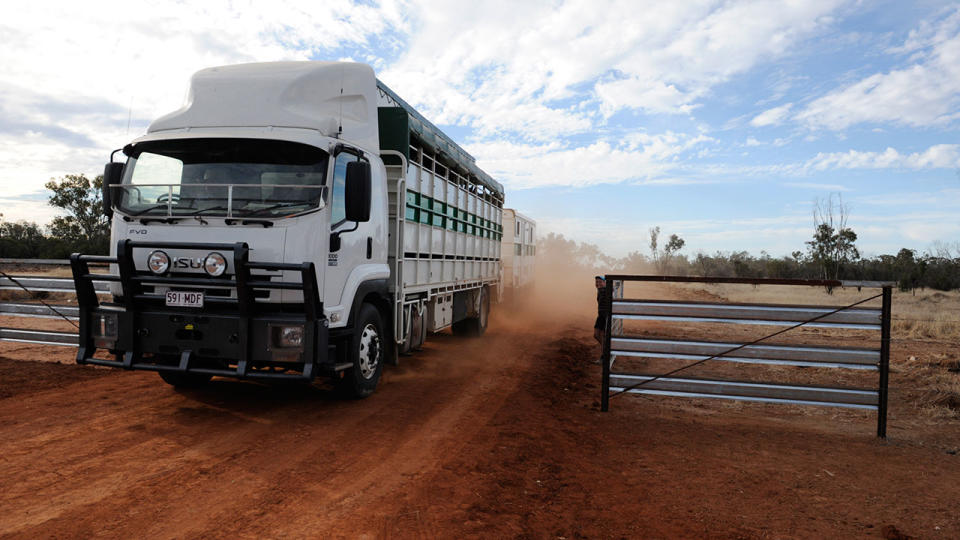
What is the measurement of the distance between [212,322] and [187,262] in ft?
2.02

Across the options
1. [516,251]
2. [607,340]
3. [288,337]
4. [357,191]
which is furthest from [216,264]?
[516,251]

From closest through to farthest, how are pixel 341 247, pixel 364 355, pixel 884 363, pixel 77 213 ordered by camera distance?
pixel 341 247 < pixel 884 363 < pixel 364 355 < pixel 77 213

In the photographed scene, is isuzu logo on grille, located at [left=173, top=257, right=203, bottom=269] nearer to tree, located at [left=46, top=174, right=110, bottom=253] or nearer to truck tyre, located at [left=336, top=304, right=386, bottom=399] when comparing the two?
truck tyre, located at [left=336, top=304, right=386, bottom=399]

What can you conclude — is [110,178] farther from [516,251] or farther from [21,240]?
[21,240]

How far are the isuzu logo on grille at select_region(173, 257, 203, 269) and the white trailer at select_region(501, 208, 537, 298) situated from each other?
442 inches

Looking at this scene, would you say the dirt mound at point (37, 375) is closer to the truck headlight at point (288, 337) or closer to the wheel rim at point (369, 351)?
the truck headlight at point (288, 337)

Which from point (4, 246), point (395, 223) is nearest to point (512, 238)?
point (395, 223)

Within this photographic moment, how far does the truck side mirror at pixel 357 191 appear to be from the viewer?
5.52 m

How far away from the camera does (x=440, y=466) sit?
4645 mm

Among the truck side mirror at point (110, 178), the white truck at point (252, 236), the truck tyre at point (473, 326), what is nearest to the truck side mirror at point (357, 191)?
the white truck at point (252, 236)

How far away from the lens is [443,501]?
13.0ft

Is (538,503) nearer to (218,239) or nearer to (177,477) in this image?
(177,477)

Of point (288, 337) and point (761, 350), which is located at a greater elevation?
point (288, 337)

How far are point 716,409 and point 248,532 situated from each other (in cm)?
579
